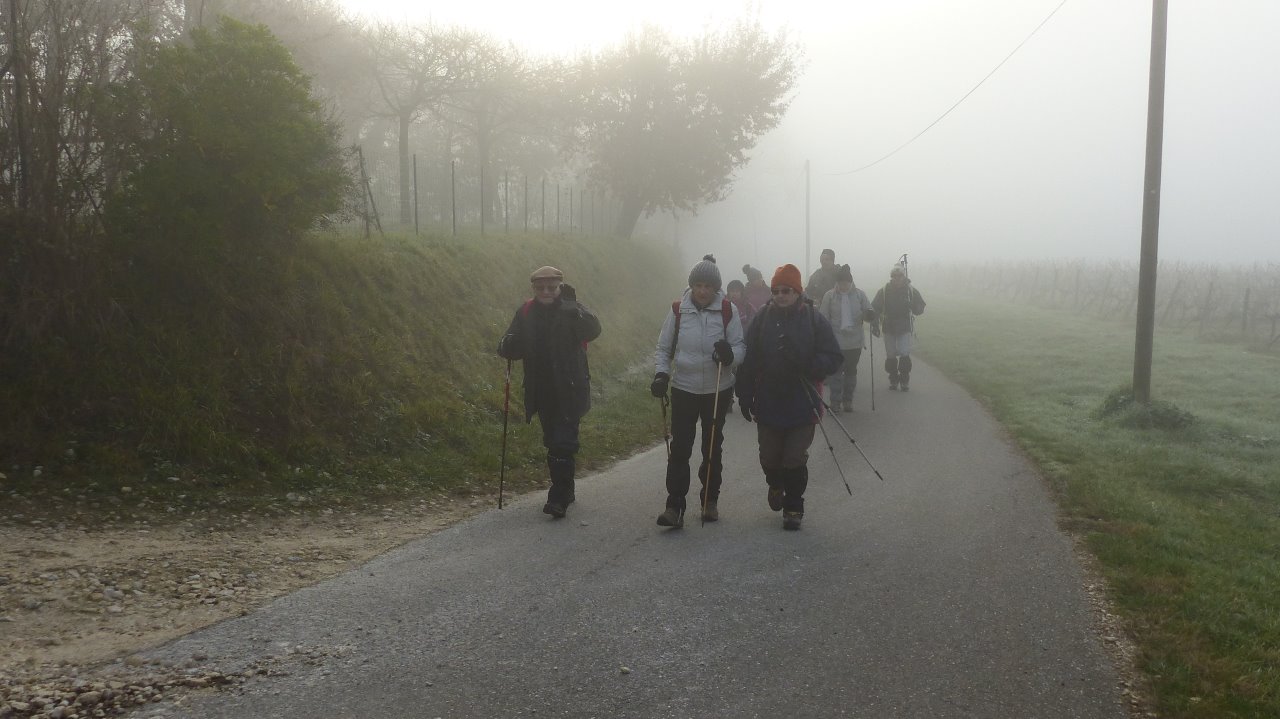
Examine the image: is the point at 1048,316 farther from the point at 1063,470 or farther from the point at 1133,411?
the point at 1063,470

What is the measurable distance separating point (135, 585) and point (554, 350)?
11.3 ft

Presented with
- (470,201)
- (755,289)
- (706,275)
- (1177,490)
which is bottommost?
(1177,490)

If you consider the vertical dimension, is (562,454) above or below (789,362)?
below

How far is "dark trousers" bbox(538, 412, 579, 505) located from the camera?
7.30m

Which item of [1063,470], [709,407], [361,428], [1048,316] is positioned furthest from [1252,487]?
[1048,316]

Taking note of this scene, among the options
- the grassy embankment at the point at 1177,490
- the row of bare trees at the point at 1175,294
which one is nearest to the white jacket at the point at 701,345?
the grassy embankment at the point at 1177,490

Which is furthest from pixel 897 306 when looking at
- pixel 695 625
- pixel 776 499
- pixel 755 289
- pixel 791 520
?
pixel 695 625

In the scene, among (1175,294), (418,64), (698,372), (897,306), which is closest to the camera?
(698,372)

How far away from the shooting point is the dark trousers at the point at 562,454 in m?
7.30

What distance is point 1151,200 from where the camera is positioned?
12.3m

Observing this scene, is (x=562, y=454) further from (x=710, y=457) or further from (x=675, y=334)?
(x=675, y=334)

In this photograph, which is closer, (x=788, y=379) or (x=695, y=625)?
(x=695, y=625)

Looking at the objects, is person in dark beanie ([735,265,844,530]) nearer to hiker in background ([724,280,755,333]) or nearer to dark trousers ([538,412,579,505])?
dark trousers ([538,412,579,505])

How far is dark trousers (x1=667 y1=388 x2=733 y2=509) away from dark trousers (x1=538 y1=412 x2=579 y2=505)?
0.86 metres
